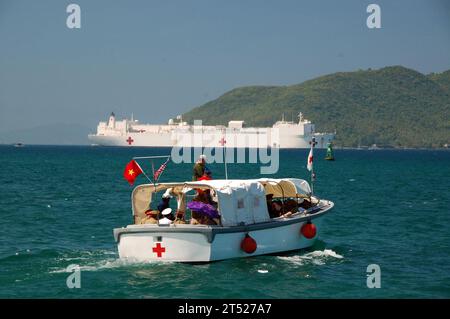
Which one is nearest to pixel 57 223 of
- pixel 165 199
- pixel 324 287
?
pixel 165 199

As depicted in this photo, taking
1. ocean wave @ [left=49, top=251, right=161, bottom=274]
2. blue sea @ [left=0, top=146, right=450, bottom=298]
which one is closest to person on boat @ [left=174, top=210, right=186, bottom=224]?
blue sea @ [left=0, top=146, right=450, bottom=298]

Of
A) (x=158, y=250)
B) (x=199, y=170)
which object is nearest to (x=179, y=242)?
(x=158, y=250)

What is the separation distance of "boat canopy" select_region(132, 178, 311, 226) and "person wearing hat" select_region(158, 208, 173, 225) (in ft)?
2.47

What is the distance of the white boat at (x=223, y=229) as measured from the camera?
17812mm

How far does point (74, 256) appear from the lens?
20.4m

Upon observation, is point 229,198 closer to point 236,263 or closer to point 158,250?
point 236,263

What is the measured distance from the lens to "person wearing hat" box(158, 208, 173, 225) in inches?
709

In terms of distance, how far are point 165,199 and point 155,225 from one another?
3.68 ft

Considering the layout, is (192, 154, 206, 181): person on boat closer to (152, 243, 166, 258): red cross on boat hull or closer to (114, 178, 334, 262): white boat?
(114, 178, 334, 262): white boat

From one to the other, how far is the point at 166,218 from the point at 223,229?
56.6 inches

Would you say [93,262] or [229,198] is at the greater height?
[229,198]

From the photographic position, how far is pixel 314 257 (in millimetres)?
20484

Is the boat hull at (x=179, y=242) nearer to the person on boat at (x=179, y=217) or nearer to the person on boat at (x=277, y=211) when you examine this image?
the person on boat at (x=179, y=217)

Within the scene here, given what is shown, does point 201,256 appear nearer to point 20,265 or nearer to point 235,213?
point 235,213
